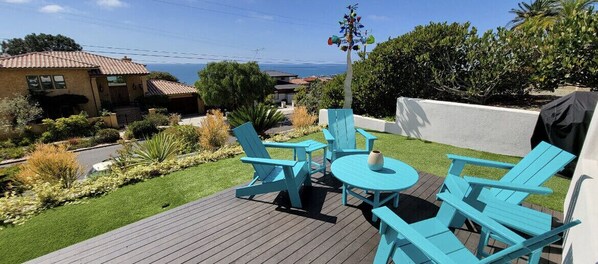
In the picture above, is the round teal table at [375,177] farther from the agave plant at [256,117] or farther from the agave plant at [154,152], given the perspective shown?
the agave plant at [256,117]

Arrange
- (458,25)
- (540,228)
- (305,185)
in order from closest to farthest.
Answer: (540,228) < (305,185) < (458,25)

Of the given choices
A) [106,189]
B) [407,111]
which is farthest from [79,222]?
[407,111]

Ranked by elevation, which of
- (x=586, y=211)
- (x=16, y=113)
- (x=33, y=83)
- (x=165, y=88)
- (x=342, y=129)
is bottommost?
(x=16, y=113)

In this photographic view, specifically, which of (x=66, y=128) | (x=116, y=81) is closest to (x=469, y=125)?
(x=66, y=128)

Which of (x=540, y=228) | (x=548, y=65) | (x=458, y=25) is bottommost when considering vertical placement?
(x=540, y=228)

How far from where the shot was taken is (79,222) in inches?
122

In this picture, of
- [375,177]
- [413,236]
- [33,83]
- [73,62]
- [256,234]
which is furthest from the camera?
[73,62]

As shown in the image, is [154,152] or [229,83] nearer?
[154,152]

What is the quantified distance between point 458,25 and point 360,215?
325 inches

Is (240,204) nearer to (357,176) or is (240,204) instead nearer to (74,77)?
(357,176)

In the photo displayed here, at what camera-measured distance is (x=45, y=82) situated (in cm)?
1798

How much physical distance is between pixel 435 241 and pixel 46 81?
2595 centimetres

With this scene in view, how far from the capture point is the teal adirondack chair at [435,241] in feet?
4.38

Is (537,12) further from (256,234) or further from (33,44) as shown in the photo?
(33,44)
